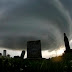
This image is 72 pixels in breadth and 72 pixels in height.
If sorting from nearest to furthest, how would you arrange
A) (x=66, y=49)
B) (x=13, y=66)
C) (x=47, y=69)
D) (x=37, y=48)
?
1. (x=47, y=69)
2. (x=13, y=66)
3. (x=37, y=48)
4. (x=66, y=49)

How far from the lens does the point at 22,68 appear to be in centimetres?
866

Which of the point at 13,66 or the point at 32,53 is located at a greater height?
the point at 32,53

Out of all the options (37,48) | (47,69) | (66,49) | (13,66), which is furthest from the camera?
(66,49)

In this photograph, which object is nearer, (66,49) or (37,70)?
(37,70)

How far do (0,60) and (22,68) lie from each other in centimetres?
141

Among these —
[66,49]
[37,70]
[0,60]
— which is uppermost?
[66,49]

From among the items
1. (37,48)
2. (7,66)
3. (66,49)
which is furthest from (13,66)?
(66,49)

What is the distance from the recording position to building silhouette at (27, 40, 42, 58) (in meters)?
19.6

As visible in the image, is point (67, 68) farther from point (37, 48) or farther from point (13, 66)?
point (37, 48)

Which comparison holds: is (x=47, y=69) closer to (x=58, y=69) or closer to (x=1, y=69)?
(x=58, y=69)

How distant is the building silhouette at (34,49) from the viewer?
19.6 m

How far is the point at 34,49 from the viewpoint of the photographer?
20.0m

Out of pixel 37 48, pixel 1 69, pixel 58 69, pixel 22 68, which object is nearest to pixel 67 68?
pixel 58 69

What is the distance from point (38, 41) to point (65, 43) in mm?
5148
